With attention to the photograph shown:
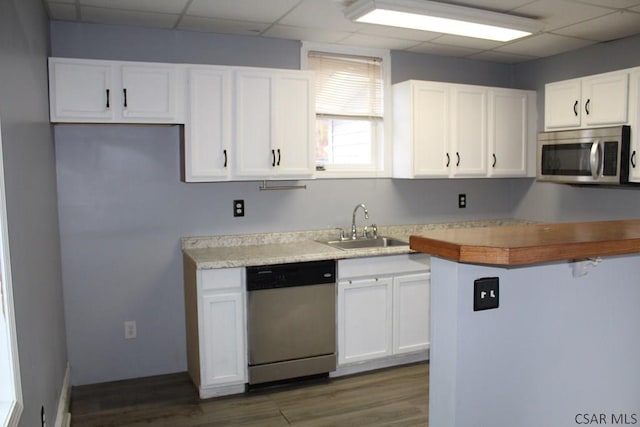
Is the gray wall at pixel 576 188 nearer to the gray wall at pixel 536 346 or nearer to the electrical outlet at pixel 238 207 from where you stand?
the gray wall at pixel 536 346

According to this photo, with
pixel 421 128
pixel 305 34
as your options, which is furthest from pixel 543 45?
pixel 305 34

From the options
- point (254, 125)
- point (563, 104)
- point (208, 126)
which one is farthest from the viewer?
point (563, 104)

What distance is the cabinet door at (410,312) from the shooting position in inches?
155

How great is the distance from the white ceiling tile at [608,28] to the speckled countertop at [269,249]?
185cm

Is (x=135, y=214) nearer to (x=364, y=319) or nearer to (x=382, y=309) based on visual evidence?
(x=364, y=319)

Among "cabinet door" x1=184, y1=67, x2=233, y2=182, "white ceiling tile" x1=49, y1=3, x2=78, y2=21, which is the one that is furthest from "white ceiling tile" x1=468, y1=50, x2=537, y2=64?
"white ceiling tile" x1=49, y1=3, x2=78, y2=21

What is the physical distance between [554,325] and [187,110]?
2.59m

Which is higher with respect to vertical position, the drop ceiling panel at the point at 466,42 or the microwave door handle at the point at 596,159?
the drop ceiling panel at the point at 466,42

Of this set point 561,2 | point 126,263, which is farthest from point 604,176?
point 126,263

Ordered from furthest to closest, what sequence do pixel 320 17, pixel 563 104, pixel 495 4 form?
pixel 563 104
pixel 320 17
pixel 495 4

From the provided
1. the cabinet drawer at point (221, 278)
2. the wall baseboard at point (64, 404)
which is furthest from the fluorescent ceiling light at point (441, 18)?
the wall baseboard at point (64, 404)

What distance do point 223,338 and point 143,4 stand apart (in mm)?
2106

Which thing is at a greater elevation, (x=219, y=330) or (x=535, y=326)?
(x=535, y=326)

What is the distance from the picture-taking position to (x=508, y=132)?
15.3 ft
